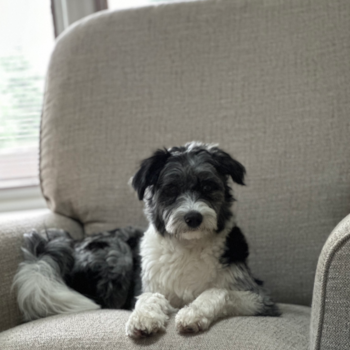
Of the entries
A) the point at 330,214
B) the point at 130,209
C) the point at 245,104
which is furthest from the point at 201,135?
the point at 330,214

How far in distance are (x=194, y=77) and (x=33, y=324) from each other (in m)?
1.27

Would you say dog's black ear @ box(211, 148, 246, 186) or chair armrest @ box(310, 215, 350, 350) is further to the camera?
dog's black ear @ box(211, 148, 246, 186)

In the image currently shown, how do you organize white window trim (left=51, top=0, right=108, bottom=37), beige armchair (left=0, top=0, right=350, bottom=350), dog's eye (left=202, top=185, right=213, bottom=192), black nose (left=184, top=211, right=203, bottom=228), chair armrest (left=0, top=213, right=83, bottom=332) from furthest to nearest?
white window trim (left=51, top=0, right=108, bottom=37) < beige armchair (left=0, top=0, right=350, bottom=350) < chair armrest (left=0, top=213, right=83, bottom=332) < dog's eye (left=202, top=185, right=213, bottom=192) < black nose (left=184, top=211, right=203, bottom=228)

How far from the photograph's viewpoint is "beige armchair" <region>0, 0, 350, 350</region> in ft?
6.98

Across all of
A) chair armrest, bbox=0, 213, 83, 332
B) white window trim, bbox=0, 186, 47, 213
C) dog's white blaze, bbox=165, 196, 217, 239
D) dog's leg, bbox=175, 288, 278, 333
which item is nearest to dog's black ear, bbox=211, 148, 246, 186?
dog's white blaze, bbox=165, 196, 217, 239

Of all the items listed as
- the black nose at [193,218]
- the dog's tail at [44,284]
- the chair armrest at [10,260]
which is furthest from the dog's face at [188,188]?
the chair armrest at [10,260]

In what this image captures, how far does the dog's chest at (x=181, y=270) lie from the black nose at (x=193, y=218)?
18 centimetres

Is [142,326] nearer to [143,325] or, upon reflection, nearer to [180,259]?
[143,325]

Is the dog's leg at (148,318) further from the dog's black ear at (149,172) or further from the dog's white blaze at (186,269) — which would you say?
the dog's black ear at (149,172)

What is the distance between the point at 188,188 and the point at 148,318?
447mm

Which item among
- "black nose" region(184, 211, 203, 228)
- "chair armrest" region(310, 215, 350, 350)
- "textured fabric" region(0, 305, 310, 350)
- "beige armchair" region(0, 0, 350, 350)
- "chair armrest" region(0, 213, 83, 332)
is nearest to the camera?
"chair armrest" region(310, 215, 350, 350)

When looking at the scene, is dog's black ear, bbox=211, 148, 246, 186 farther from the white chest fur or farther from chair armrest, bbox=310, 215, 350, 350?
chair armrest, bbox=310, 215, 350, 350

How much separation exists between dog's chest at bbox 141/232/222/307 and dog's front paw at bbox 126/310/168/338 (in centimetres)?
25

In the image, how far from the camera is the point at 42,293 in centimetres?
186
